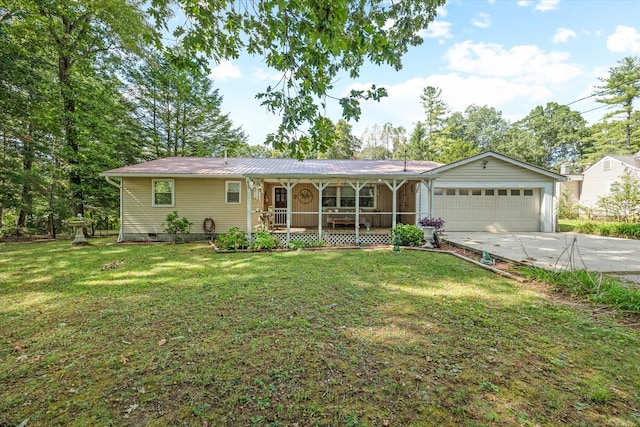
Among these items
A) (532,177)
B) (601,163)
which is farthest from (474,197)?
(601,163)

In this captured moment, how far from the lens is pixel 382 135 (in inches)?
1658

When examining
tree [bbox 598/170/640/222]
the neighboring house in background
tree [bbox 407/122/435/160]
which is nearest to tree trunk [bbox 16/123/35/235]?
tree [bbox 598/170/640/222]

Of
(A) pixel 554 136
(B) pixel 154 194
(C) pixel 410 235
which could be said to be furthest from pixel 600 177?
(B) pixel 154 194

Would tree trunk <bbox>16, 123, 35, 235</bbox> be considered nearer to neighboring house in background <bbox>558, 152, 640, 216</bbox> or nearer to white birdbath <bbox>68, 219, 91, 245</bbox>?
white birdbath <bbox>68, 219, 91, 245</bbox>

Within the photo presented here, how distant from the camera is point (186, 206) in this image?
11.1m

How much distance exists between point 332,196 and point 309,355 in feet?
36.6

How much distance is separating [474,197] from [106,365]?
47.2 ft

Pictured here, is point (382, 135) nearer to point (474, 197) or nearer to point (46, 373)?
point (474, 197)

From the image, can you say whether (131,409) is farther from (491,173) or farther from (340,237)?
(491,173)

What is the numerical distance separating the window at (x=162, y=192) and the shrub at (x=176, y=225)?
74 cm

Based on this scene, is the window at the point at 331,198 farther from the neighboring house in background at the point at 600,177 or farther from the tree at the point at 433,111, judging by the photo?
the tree at the point at 433,111

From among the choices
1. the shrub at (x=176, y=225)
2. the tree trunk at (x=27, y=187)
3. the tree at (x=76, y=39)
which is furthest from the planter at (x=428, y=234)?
the tree trunk at (x=27, y=187)

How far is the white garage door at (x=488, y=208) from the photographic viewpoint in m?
12.9

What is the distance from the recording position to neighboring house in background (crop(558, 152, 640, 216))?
1881 centimetres
